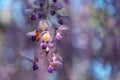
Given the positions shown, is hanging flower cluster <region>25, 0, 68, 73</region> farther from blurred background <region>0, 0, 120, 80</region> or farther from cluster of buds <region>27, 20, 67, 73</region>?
blurred background <region>0, 0, 120, 80</region>

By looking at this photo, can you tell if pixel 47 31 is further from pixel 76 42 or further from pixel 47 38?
pixel 76 42

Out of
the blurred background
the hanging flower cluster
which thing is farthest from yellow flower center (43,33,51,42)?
the blurred background

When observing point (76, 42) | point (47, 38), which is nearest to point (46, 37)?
point (47, 38)

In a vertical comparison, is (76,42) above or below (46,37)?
above

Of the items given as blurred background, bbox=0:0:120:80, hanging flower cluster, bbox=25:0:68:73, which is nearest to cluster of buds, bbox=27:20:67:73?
hanging flower cluster, bbox=25:0:68:73

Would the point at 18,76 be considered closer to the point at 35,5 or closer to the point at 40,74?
the point at 40,74

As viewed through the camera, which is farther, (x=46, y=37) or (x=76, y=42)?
(x=76, y=42)

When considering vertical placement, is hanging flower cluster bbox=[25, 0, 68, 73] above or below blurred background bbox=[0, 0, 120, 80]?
below

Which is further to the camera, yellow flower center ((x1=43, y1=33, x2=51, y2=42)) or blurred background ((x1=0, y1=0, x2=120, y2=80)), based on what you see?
blurred background ((x1=0, y1=0, x2=120, y2=80))

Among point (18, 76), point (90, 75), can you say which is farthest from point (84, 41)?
point (18, 76)
